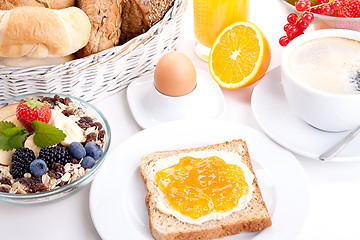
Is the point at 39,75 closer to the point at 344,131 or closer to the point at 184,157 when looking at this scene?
the point at 184,157

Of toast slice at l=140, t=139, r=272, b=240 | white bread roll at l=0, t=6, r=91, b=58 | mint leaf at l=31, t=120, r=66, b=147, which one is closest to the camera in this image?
toast slice at l=140, t=139, r=272, b=240

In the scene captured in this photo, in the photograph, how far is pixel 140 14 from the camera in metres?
1.67

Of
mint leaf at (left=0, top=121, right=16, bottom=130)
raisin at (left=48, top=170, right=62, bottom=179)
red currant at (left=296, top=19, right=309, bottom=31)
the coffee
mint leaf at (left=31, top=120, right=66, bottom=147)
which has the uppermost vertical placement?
red currant at (left=296, top=19, right=309, bottom=31)

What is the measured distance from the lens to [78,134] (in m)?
1.40

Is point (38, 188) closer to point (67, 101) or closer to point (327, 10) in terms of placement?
point (67, 101)

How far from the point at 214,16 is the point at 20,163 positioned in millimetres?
951

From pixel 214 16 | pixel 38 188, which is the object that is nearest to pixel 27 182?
pixel 38 188

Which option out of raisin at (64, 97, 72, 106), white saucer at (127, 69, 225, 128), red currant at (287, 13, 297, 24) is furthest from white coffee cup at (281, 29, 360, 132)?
raisin at (64, 97, 72, 106)

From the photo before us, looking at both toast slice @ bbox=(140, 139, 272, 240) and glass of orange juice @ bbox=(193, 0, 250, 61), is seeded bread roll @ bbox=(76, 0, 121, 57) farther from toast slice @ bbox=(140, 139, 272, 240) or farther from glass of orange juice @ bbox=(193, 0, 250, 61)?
toast slice @ bbox=(140, 139, 272, 240)

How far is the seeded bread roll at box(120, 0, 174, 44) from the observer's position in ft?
5.41

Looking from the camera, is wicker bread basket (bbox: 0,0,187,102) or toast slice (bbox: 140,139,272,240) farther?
wicker bread basket (bbox: 0,0,187,102)

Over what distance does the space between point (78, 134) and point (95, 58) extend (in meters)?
0.28

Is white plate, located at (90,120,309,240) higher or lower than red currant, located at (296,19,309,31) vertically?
lower

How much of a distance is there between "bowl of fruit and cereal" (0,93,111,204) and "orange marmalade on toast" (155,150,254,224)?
223 millimetres
